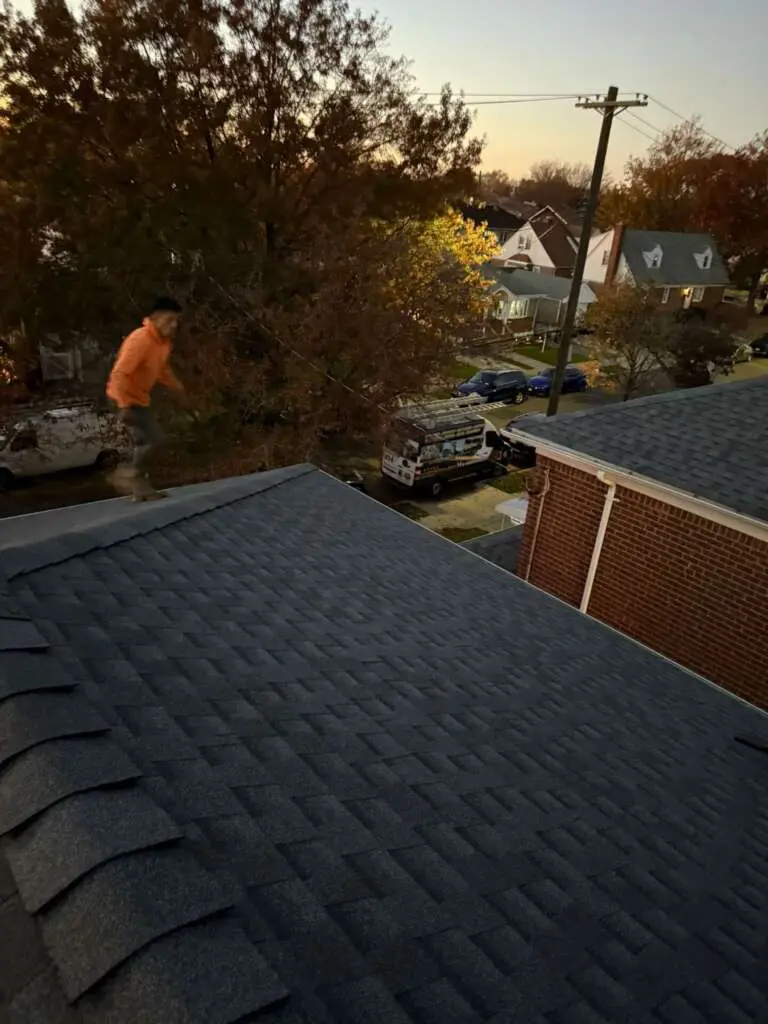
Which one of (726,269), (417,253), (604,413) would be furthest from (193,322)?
(726,269)

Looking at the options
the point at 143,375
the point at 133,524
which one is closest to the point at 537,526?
the point at 143,375

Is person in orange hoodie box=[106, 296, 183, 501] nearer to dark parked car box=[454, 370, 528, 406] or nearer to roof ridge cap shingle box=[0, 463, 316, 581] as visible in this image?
roof ridge cap shingle box=[0, 463, 316, 581]

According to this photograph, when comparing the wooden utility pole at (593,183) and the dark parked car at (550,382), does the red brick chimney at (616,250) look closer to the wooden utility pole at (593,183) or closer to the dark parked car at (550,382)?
the dark parked car at (550,382)

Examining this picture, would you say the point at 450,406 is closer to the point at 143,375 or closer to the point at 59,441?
the point at 59,441

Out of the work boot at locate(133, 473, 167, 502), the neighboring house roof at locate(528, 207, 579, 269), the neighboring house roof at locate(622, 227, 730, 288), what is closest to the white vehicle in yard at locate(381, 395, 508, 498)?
the work boot at locate(133, 473, 167, 502)

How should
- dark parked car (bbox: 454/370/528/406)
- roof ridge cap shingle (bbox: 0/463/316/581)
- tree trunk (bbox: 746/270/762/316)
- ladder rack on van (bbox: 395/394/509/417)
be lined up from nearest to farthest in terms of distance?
roof ridge cap shingle (bbox: 0/463/316/581) < ladder rack on van (bbox: 395/394/509/417) < dark parked car (bbox: 454/370/528/406) < tree trunk (bbox: 746/270/762/316)

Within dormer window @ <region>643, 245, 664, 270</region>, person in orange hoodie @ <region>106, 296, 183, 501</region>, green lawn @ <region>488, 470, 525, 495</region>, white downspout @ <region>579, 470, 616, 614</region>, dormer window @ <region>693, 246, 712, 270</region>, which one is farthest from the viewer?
dormer window @ <region>693, 246, 712, 270</region>
